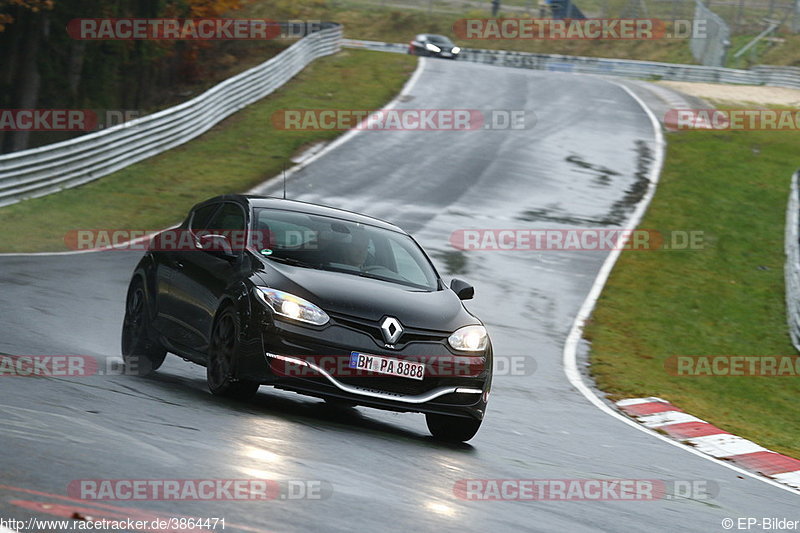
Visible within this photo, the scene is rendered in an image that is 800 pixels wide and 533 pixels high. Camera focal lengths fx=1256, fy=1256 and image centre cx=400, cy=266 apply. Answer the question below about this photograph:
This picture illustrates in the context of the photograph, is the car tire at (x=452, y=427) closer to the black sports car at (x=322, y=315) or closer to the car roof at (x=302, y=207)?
the black sports car at (x=322, y=315)

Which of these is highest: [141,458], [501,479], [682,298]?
[141,458]

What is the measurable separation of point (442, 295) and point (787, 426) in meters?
6.22

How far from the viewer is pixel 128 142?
28031 millimetres

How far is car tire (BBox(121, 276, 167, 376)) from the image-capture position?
34.8 feet

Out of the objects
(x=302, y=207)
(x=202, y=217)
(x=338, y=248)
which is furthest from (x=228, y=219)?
(x=338, y=248)

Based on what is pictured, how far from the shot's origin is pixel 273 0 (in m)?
76.1

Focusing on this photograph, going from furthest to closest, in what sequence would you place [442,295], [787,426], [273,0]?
[273,0]
[787,426]
[442,295]

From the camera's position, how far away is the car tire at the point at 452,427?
9102mm

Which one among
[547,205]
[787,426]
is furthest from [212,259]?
[547,205]

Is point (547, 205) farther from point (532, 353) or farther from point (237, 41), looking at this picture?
point (237, 41)

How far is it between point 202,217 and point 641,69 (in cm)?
Answer: 4511

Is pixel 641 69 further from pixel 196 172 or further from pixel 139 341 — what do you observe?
pixel 139 341

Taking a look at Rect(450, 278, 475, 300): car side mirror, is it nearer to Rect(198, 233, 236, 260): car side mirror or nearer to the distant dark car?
Rect(198, 233, 236, 260): car side mirror

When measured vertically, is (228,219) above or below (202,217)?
above
